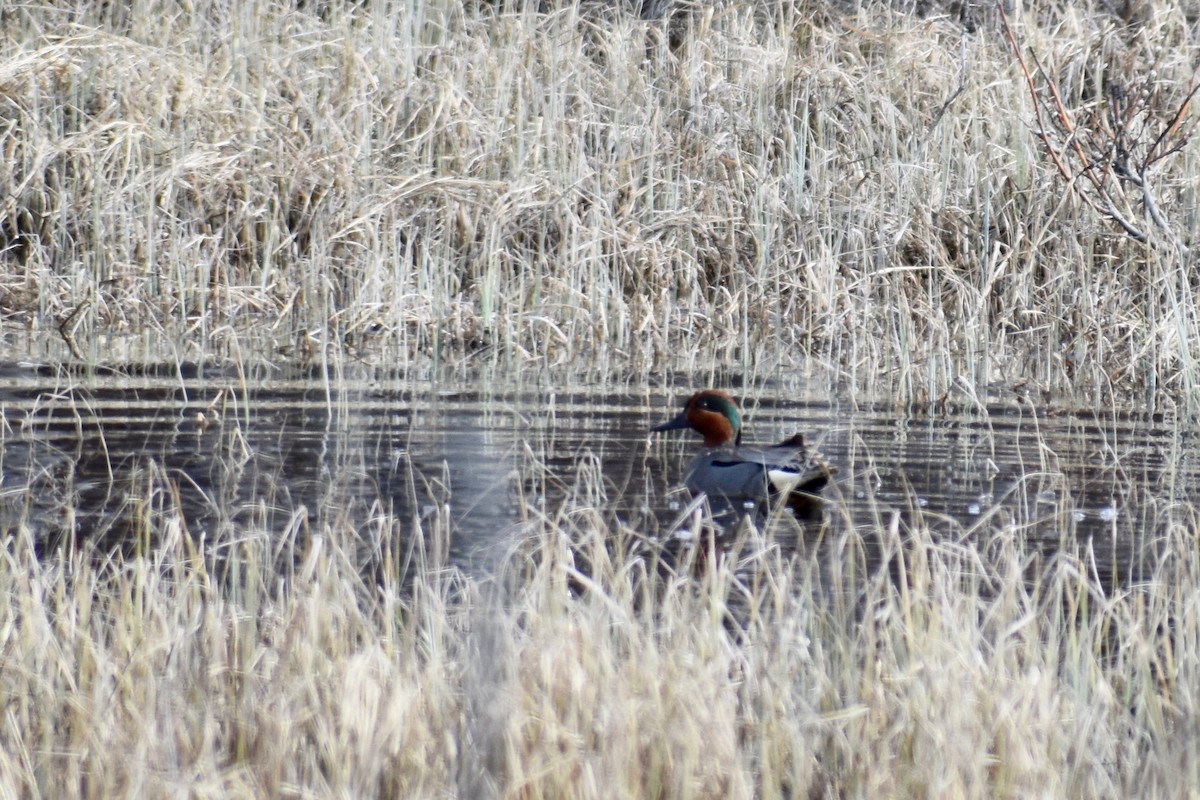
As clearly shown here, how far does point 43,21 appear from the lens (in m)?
11.3

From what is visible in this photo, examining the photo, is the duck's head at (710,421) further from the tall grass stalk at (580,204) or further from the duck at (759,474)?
the tall grass stalk at (580,204)

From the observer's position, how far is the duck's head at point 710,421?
698cm

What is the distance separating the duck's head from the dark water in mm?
175

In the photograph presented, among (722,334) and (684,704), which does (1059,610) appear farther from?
(722,334)

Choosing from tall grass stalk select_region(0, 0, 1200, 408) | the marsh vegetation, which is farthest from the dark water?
tall grass stalk select_region(0, 0, 1200, 408)

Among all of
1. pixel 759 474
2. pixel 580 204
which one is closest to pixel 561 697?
pixel 759 474

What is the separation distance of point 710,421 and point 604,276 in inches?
89.1

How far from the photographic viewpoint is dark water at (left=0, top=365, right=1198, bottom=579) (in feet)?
17.3

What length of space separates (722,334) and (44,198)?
403cm

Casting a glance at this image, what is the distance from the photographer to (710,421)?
6980mm

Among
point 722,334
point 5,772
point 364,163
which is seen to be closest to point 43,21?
point 364,163

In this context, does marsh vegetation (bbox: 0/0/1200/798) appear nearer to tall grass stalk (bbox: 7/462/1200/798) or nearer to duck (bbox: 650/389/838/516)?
tall grass stalk (bbox: 7/462/1200/798)

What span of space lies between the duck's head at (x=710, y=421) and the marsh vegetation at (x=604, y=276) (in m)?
0.76

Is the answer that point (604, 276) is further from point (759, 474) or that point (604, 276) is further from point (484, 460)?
point (759, 474)
